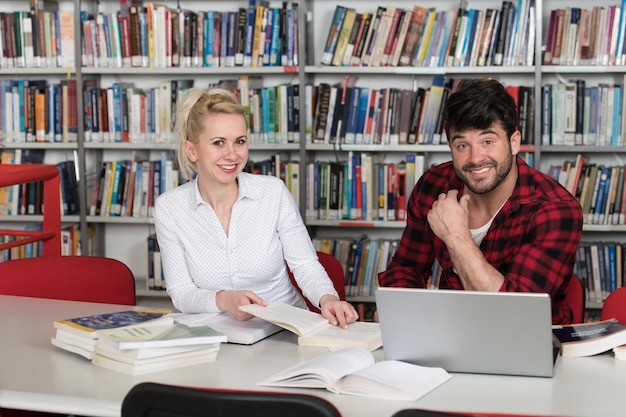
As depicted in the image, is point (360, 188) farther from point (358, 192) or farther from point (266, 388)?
point (266, 388)

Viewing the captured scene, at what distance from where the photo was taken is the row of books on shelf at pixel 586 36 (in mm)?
3820

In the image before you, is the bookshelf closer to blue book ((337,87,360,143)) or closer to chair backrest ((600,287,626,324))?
blue book ((337,87,360,143))

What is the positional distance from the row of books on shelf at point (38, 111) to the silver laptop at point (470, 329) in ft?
9.83

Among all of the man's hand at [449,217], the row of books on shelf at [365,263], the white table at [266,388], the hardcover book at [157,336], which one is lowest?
the row of books on shelf at [365,263]

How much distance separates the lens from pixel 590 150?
389 centimetres

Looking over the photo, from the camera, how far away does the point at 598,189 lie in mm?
3912

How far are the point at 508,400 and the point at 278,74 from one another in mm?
2959

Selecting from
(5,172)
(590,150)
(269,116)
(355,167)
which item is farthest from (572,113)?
(5,172)

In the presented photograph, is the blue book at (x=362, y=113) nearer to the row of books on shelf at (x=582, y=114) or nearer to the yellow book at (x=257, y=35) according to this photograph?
the yellow book at (x=257, y=35)

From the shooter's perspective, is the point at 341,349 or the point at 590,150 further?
the point at 590,150

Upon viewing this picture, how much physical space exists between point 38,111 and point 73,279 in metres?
1.92

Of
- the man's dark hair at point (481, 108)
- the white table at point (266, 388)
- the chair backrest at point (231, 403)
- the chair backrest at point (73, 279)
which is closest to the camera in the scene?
the chair backrest at point (231, 403)

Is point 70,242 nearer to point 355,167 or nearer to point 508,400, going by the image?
point 355,167

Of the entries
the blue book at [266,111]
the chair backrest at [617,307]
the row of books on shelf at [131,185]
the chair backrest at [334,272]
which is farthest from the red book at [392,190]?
the chair backrest at [617,307]
